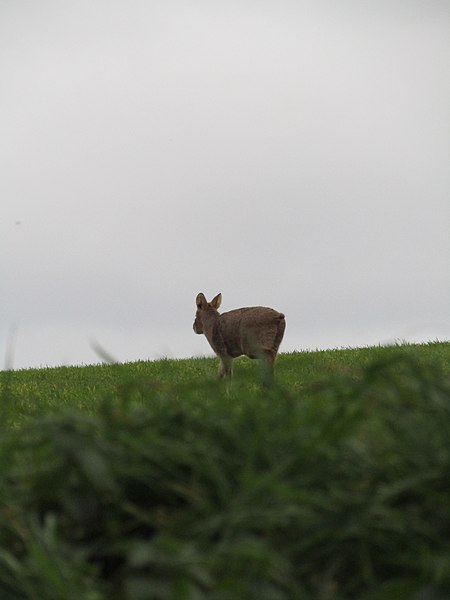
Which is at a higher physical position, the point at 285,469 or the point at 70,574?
the point at 285,469

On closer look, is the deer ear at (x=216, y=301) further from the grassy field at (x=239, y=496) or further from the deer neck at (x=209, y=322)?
the grassy field at (x=239, y=496)

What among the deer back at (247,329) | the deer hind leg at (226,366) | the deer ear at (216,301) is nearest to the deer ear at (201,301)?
the deer ear at (216,301)

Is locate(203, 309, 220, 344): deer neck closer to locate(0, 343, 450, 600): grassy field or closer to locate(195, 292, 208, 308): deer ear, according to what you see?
locate(195, 292, 208, 308): deer ear

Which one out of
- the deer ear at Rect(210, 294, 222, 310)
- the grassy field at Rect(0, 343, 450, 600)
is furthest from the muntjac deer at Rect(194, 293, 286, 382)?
the grassy field at Rect(0, 343, 450, 600)

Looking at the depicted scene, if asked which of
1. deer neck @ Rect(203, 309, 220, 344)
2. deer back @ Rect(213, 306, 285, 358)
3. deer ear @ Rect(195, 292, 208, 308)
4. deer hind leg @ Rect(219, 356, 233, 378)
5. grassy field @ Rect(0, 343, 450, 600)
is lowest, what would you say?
grassy field @ Rect(0, 343, 450, 600)

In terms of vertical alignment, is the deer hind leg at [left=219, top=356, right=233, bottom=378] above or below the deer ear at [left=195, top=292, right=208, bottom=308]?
below

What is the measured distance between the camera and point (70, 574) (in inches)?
61.4

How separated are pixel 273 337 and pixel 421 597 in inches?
494

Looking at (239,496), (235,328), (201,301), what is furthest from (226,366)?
(239,496)

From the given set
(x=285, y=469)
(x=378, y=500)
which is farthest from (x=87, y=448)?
(x=378, y=500)

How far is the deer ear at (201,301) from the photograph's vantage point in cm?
1579

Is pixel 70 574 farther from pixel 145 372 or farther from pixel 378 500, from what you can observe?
pixel 145 372

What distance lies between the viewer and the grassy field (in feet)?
4.96

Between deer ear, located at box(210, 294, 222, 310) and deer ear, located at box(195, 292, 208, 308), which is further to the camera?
deer ear, located at box(210, 294, 222, 310)
